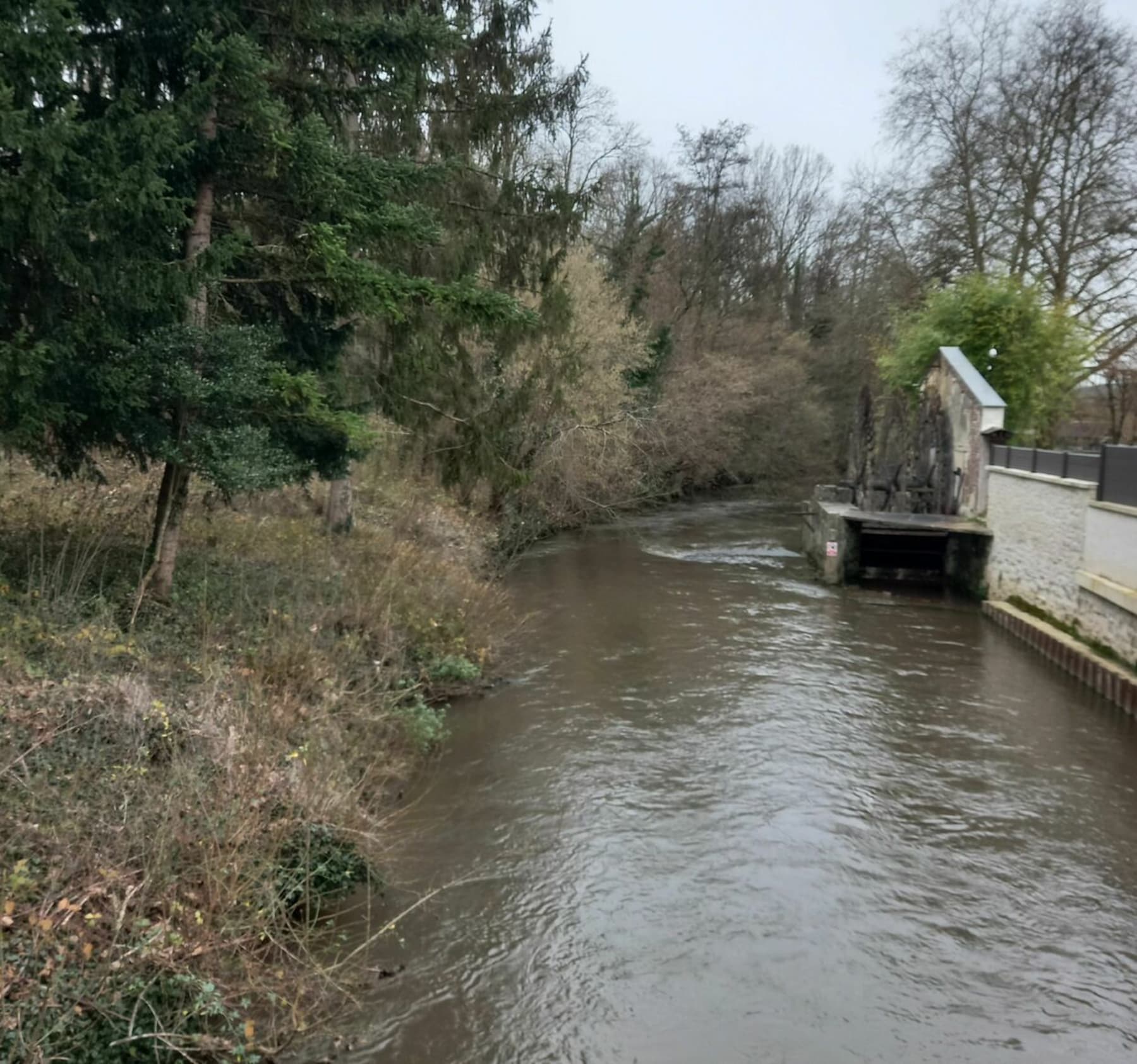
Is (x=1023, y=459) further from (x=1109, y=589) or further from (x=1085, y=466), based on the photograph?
(x=1109, y=589)

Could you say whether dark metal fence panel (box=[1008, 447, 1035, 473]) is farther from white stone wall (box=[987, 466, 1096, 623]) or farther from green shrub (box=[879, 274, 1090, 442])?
green shrub (box=[879, 274, 1090, 442])

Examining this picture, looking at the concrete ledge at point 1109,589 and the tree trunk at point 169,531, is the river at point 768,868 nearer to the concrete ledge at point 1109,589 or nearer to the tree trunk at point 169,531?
the concrete ledge at point 1109,589

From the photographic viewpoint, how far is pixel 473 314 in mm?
8219

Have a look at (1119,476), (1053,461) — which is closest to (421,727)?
(1119,476)

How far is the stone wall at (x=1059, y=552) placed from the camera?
446 inches

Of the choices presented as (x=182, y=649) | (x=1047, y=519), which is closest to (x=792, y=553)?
(x=1047, y=519)

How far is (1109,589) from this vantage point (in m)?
11.4

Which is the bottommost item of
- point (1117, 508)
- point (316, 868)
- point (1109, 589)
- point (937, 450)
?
point (316, 868)

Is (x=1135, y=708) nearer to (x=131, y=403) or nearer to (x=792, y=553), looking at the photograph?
(x=131, y=403)

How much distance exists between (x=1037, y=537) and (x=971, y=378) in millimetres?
5869

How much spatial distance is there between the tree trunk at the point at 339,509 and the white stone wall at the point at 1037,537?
999 cm

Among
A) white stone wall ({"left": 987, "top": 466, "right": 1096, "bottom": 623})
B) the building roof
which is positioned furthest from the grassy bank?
the building roof

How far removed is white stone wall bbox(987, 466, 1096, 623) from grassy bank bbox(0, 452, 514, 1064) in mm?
8612

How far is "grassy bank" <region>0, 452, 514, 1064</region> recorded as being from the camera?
4.20 metres
